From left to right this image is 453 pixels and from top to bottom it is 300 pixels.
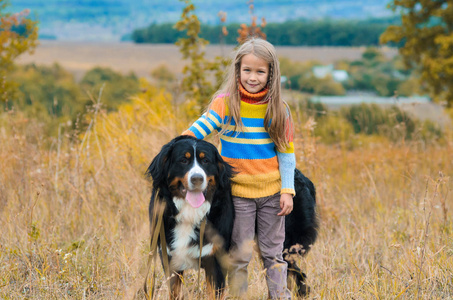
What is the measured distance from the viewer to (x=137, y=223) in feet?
13.7

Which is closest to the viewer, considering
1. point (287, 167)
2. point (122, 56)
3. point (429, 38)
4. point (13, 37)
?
point (287, 167)

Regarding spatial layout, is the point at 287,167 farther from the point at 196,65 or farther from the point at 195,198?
the point at 196,65

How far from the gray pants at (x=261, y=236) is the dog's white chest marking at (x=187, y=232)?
0.25 metres

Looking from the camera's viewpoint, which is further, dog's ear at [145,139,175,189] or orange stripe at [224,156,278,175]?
orange stripe at [224,156,278,175]

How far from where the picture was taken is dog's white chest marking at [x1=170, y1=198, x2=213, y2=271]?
8.63 ft

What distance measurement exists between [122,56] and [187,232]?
54.9 meters

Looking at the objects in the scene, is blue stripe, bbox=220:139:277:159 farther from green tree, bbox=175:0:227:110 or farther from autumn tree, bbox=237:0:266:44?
green tree, bbox=175:0:227:110

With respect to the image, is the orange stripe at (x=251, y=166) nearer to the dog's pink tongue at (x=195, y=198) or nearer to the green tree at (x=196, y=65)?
the dog's pink tongue at (x=195, y=198)

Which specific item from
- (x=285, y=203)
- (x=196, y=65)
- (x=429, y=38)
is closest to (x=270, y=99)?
(x=285, y=203)

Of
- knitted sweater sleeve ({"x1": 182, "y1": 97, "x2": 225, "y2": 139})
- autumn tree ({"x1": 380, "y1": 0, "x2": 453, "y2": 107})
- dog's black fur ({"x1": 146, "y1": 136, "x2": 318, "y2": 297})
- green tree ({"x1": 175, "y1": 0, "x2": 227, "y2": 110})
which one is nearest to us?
dog's black fur ({"x1": 146, "y1": 136, "x2": 318, "y2": 297})

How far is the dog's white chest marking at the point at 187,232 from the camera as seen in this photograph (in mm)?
2629

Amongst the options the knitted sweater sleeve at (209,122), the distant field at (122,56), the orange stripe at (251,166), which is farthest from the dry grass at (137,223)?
the distant field at (122,56)

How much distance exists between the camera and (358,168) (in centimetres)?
594

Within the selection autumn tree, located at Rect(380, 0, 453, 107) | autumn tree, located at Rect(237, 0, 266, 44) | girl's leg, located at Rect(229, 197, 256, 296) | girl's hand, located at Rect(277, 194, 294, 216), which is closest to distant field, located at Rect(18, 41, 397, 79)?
autumn tree, located at Rect(380, 0, 453, 107)
